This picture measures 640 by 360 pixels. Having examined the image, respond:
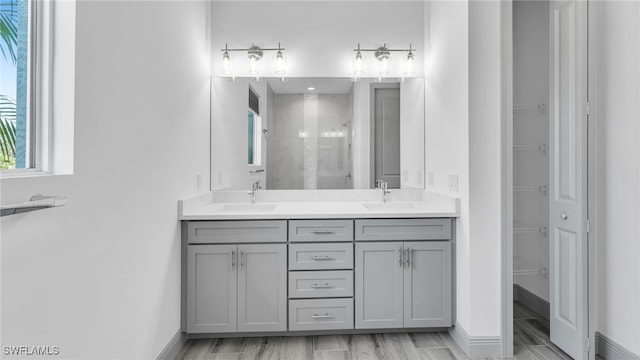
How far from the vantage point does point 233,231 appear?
8.02 ft

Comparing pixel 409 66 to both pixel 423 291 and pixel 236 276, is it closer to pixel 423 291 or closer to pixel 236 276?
pixel 423 291

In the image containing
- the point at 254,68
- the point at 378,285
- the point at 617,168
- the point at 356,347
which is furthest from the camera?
the point at 254,68

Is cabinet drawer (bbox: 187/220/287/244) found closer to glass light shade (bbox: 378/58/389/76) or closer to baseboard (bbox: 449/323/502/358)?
baseboard (bbox: 449/323/502/358)

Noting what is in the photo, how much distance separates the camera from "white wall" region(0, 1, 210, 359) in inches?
45.6

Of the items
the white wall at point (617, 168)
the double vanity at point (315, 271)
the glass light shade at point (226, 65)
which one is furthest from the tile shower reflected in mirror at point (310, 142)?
the white wall at point (617, 168)

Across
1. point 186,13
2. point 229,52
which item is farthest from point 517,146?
point 186,13

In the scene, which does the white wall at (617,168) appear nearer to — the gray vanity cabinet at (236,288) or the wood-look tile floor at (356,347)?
the wood-look tile floor at (356,347)

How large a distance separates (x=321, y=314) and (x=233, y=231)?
2.68 ft

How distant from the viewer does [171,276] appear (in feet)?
7.40

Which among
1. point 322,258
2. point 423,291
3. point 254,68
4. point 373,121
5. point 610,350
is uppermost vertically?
point 254,68

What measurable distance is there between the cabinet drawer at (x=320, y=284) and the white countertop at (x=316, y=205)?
39 cm

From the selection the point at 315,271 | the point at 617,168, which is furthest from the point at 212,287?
the point at 617,168

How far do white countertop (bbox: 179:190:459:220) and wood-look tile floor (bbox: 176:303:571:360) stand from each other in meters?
0.84

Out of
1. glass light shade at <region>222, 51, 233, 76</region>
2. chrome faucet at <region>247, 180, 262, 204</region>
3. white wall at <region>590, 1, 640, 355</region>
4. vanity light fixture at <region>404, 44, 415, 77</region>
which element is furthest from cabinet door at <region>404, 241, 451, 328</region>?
glass light shade at <region>222, 51, 233, 76</region>
